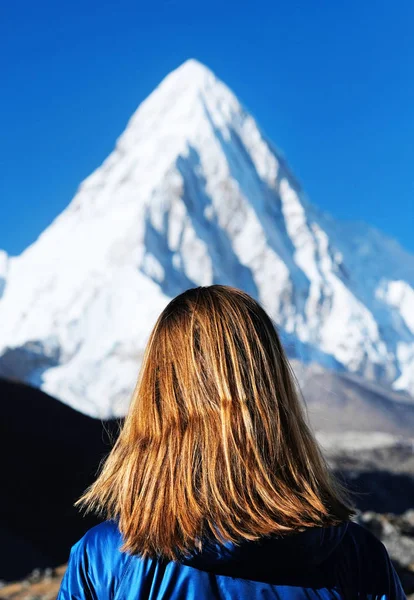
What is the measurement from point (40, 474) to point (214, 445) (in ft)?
38.9

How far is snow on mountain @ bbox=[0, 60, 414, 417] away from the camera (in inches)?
1752

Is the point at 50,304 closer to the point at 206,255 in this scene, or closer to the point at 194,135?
the point at 206,255

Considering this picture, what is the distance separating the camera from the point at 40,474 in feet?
40.0

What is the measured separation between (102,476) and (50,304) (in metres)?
51.2

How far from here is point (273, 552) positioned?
1.09m

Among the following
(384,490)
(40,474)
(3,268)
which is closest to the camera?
(40,474)

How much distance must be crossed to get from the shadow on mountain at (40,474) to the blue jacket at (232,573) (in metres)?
8.57

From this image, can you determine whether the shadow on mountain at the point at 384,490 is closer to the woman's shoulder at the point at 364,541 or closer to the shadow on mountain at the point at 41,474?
the shadow on mountain at the point at 41,474

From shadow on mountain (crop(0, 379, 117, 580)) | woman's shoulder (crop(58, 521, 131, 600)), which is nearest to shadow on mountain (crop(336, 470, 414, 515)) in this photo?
shadow on mountain (crop(0, 379, 117, 580))

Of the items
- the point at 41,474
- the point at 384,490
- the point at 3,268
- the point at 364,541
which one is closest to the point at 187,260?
the point at 3,268

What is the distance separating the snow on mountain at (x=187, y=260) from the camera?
4450 cm

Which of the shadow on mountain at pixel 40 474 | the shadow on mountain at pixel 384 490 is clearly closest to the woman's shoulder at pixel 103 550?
the shadow on mountain at pixel 40 474

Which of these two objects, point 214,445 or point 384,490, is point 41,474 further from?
point 214,445

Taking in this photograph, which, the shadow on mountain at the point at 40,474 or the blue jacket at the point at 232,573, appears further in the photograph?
the shadow on mountain at the point at 40,474
